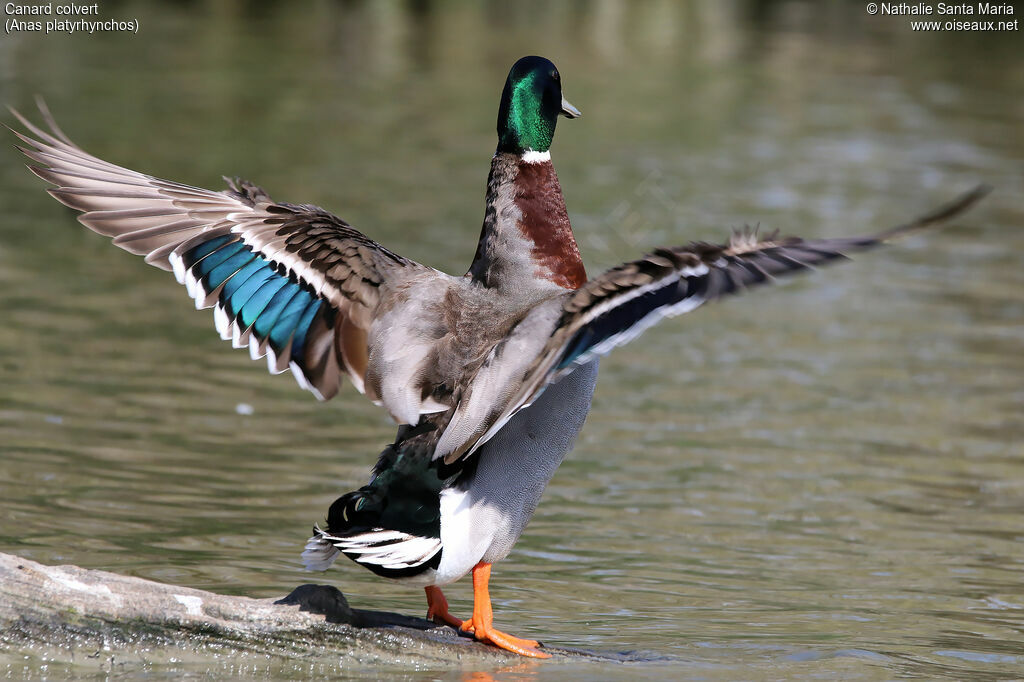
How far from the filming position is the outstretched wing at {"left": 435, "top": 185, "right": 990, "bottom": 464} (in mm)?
4094

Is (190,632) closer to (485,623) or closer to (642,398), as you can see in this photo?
(485,623)

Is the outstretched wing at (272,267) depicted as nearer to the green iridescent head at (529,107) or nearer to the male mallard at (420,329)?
the male mallard at (420,329)

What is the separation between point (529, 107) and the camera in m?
5.47

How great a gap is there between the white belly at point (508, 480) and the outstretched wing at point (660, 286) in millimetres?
502

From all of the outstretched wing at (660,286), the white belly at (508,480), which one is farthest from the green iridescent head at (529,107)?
the outstretched wing at (660,286)

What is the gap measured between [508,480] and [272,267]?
1043 millimetres

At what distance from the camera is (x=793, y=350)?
10.3 meters

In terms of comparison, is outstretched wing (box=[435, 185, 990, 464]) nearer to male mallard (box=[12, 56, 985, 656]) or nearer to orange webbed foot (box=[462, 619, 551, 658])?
male mallard (box=[12, 56, 985, 656])

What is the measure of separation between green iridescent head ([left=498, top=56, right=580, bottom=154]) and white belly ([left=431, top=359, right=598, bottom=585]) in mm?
899

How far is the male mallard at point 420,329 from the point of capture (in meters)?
4.69

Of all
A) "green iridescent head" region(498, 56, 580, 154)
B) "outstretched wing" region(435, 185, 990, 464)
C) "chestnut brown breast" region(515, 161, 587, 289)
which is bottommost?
"outstretched wing" region(435, 185, 990, 464)

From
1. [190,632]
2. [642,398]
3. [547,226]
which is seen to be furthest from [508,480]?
[642,398]

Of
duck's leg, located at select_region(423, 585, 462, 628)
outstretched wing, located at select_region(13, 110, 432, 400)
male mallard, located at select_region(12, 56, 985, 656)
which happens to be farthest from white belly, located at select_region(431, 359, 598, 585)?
outstretched wing, located at select_region(13, 110, 432, 400)

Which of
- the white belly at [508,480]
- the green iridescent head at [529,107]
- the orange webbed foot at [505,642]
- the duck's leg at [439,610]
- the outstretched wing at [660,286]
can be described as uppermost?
the green iridescent head at [529,107]
